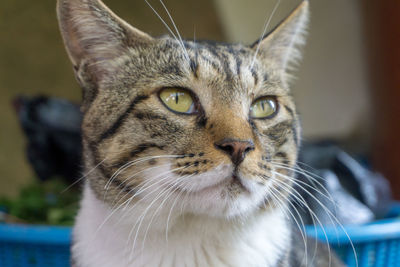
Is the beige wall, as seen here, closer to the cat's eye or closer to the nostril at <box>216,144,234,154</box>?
the cat's eye

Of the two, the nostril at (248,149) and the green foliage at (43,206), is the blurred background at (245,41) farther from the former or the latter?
the nostril at (248,149)

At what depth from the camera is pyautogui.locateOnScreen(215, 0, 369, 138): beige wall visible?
11.5ft

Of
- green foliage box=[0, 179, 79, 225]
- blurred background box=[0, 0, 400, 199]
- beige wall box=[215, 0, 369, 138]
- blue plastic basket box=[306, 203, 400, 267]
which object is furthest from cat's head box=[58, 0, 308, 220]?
beige wall box=[215, 0, 369, 138]

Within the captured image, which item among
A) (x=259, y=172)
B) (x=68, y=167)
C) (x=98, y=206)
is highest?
(x=259, y=172)

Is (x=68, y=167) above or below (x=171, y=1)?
below

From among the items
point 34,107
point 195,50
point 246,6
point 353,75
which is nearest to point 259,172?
point 195,50

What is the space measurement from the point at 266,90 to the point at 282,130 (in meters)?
0.14

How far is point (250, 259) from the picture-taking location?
4.00 ft

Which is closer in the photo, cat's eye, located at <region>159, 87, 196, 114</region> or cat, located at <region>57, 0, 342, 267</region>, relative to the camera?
cat, located at <region>57, 0, 342, 267</region>

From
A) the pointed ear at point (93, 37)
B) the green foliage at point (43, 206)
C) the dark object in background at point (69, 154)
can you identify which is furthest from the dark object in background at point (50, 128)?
the pointed ear at point (93, 37)

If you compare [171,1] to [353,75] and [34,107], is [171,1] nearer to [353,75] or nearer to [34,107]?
[34,107]

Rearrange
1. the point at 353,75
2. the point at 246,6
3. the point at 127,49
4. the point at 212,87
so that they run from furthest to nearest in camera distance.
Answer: the point at 353,75, the point at 246,6, the point at 127,49, the point at 212,87

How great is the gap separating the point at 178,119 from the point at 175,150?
0.11 meters

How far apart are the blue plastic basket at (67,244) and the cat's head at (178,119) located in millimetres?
592
